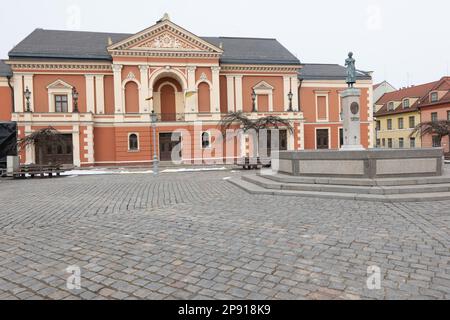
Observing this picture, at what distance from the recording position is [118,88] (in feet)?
105

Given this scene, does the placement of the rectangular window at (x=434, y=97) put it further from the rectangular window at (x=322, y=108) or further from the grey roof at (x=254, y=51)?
the grey roof at (x=254, y=51)

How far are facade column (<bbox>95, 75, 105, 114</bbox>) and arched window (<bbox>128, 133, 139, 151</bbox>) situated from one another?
4.27 metres

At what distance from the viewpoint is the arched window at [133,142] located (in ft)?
107

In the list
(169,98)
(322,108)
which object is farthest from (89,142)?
(322,108)

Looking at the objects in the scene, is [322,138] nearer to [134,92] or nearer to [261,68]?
[261,68]

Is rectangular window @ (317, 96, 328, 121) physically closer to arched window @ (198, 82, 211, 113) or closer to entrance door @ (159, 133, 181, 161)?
arched window @ (198, 82, 211, 113)

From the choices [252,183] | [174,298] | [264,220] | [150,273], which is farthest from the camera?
[252,183]

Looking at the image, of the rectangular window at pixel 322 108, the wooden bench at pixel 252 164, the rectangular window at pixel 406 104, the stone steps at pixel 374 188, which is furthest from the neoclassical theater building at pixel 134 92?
Result: the stone steps at pixel 374 188

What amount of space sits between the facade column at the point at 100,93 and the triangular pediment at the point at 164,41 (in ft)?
11.5

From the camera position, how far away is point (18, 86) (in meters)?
31.2

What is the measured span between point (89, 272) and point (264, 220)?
12.6 feet

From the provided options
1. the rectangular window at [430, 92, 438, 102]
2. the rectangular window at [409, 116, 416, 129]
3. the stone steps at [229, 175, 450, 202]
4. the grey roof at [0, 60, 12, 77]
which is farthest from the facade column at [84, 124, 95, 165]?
the rectangular window at [430, 92, 438, 102]
